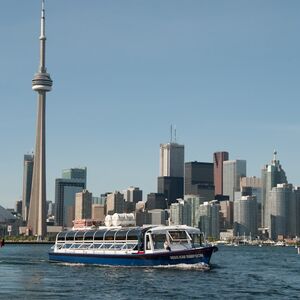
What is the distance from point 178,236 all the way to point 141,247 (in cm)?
531

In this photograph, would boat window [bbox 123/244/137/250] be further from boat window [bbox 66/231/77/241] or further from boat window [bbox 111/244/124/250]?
boat window [bbox 66/231/77/241]

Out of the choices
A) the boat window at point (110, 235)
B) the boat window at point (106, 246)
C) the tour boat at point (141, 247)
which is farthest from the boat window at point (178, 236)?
the boat window at point (106, 246)

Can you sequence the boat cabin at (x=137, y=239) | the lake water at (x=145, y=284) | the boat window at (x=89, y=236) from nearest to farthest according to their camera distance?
the lake water at (x=145, y=284) → the boat cabin at (x=137, y=239) → the boat window at (x=89, y=236)

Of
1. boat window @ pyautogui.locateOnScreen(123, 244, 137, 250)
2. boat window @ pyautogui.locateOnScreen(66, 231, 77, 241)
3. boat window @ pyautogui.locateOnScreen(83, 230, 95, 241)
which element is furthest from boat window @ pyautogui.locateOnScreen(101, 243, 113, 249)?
boat window @ pyautogui.locateOnScreen(66, 231, 77, 241)

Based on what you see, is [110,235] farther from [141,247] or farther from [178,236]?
[178,236]

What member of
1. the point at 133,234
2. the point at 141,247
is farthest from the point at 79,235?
the point at 141,247

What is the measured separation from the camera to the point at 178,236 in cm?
9944

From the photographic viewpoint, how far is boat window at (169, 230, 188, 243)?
98438 millimetres

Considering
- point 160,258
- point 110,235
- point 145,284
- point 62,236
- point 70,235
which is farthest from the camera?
point 62,236

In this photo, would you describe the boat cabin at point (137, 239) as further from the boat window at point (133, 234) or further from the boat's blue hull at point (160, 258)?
the boat's blue hull at point (160, 258)

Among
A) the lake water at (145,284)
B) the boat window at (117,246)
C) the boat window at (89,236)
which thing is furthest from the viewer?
the boat window at (89,236)

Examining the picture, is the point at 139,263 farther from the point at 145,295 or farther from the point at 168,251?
the point at 145,295

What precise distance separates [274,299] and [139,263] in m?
34.2

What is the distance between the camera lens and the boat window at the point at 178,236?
9844 centimetres
